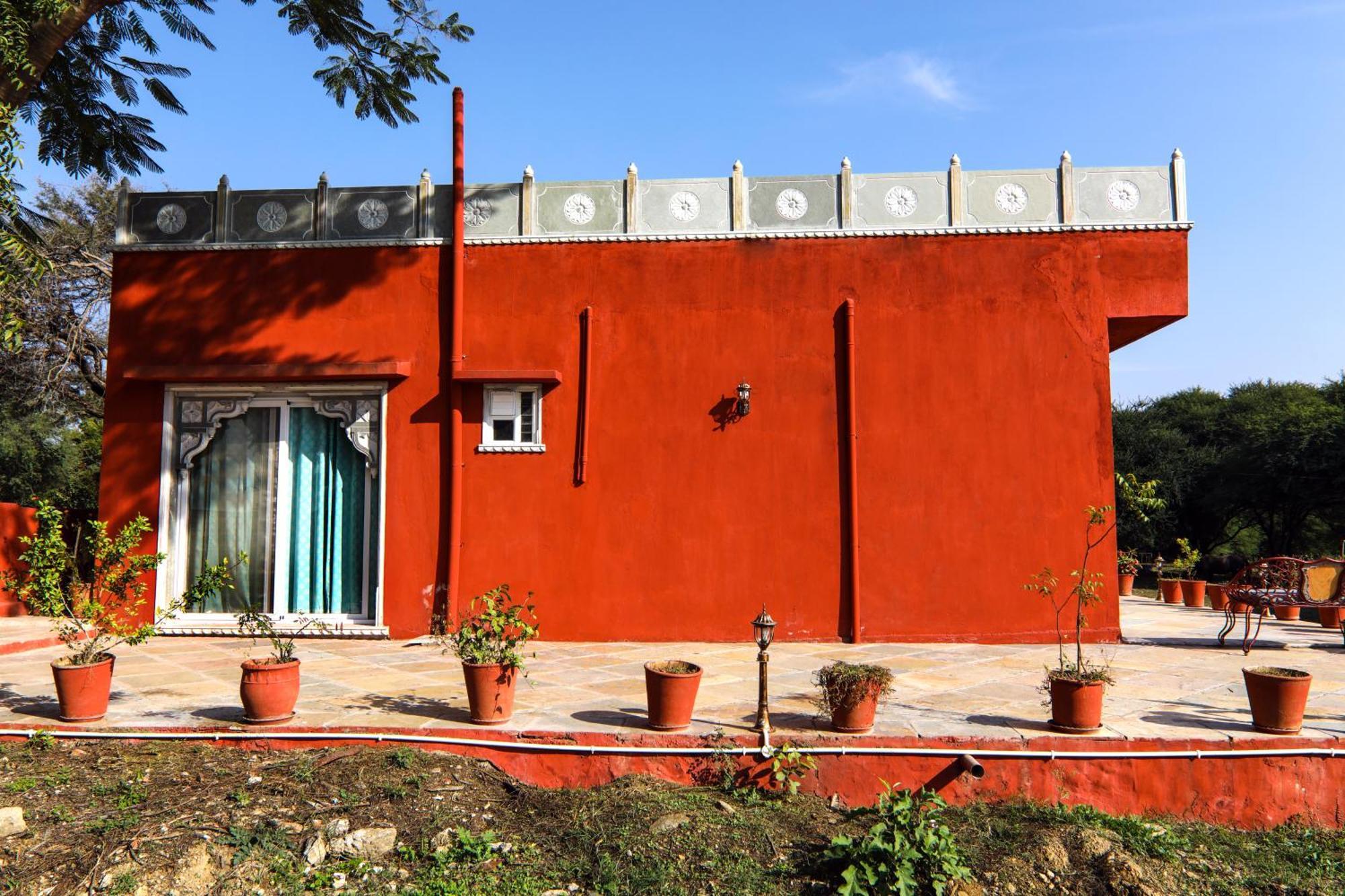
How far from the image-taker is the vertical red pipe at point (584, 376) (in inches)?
346

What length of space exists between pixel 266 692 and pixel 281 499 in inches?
167

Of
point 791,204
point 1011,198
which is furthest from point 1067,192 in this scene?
point 791,204

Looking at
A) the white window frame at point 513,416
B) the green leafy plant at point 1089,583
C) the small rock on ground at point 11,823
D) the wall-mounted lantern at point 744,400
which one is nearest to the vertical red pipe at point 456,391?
the white window frame at point 513,416

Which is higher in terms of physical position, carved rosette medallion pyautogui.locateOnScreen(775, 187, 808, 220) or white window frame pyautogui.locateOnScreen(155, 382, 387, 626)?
carved rosette medallion pyautogui.locateOnScreen(775, 187, 808, 220)

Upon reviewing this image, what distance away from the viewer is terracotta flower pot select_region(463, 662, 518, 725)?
5.18 m

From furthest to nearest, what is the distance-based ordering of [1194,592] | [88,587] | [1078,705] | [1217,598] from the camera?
[1194,592] → [1217,598] → [88,587] → [1078,705]

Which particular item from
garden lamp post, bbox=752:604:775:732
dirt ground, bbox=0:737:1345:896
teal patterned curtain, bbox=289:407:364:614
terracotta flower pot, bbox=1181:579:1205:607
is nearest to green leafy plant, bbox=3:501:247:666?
dirt ground, bbox=0:737:1345:896

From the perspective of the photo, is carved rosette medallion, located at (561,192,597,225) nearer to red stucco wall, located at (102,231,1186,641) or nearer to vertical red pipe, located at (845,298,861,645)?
red stucco wall, located at (102,231,1186,641)

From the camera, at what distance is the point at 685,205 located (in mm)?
9055

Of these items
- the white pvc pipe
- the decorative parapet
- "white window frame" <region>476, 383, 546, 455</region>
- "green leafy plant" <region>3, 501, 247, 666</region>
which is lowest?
the white pvc pipe

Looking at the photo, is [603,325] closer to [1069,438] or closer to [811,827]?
[1069,438]

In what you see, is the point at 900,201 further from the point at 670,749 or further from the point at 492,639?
the point at 670,749

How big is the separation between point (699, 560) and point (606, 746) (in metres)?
3.80

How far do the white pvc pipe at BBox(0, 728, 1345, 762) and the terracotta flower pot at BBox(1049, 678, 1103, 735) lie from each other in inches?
7.8
